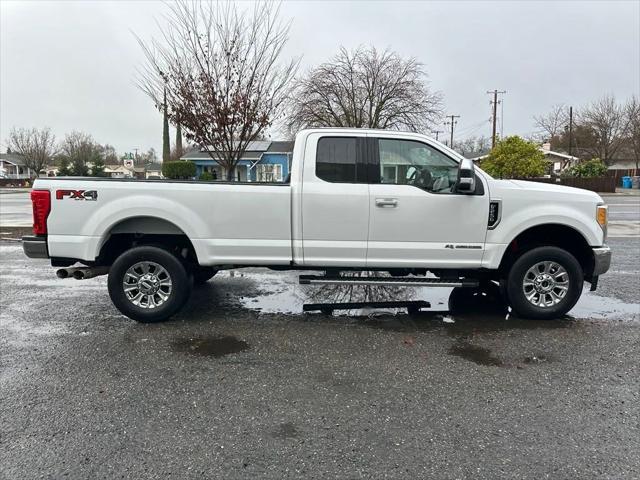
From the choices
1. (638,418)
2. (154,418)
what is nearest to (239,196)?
(154,418)

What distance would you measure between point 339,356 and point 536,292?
102 inches

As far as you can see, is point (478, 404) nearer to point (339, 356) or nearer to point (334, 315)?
point (339, 356)

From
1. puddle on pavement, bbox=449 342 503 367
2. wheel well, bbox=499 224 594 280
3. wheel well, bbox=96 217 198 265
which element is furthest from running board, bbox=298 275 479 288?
wheel well, bbox=96 217 198 265

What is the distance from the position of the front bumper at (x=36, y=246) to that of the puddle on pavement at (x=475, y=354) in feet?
14.7

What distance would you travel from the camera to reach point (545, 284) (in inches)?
215

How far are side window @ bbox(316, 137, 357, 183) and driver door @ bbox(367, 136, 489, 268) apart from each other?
9.3 inches

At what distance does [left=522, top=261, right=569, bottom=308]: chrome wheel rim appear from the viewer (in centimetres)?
541

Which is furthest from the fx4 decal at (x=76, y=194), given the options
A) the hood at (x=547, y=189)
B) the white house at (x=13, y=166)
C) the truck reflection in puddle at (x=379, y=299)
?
the white house at (x=13, y=166)

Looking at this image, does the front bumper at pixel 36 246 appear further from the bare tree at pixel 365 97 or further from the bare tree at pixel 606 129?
the bare tree at pixel 606 129

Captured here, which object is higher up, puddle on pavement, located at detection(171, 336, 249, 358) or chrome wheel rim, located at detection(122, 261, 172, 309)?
chrome wheel rim, located at detection(122, 261, 172, 309)

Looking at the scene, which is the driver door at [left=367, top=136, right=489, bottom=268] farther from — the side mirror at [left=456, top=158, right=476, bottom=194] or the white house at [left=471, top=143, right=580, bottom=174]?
the white house at [left=471, top=143, right=580, bottom=174]

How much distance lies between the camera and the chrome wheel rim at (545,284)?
541cm

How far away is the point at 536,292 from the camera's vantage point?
5480 mm

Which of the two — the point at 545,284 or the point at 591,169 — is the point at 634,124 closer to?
the point at 591,169
